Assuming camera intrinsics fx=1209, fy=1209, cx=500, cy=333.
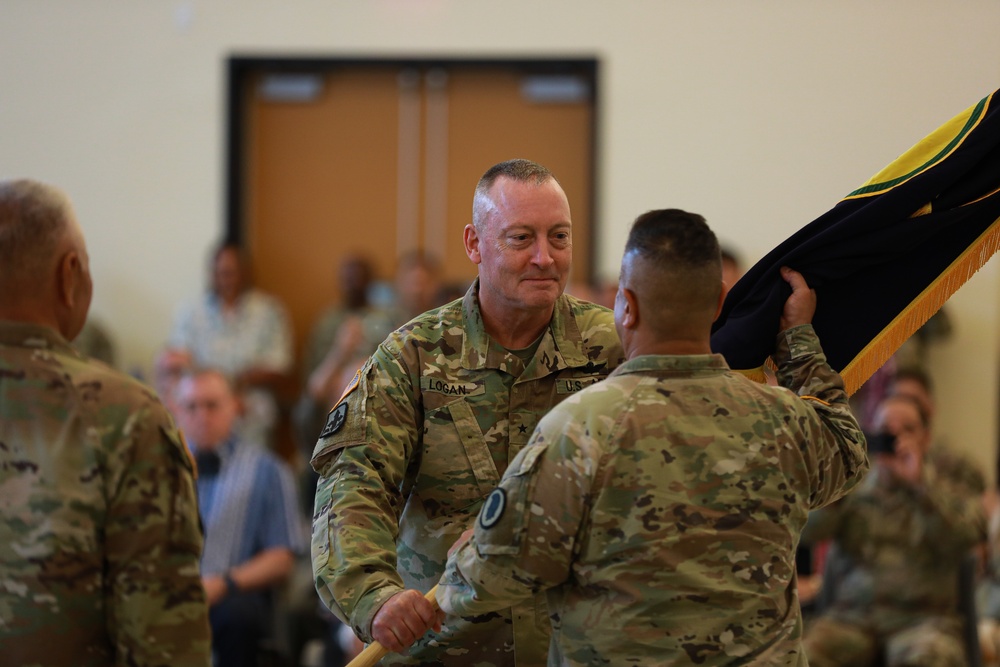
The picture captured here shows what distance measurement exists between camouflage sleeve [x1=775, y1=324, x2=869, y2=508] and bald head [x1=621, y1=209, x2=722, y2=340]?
26 centimetres

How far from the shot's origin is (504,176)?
271 cm

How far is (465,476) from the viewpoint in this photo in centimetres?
262

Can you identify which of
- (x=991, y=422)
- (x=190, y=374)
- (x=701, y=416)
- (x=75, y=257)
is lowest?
(x=991, y=422)

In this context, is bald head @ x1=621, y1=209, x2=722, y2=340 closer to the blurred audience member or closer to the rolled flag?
the rolled flag

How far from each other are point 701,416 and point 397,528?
845 millimetres

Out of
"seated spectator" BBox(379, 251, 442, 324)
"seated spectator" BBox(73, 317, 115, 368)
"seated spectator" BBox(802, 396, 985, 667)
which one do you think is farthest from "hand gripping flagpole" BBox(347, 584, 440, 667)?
"seated spectator" BBox(73, 317, 115, 368)

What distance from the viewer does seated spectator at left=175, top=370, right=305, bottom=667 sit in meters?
4.80

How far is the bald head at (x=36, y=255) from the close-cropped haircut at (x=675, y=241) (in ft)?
3.12

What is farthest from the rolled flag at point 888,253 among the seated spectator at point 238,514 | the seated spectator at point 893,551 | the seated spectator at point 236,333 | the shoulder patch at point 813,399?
the seated spectator at point 236,333

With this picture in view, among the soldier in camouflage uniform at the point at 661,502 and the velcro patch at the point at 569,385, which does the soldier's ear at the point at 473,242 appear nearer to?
the velcro patch at the point at 569,385

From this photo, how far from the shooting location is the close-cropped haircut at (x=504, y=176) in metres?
2.70

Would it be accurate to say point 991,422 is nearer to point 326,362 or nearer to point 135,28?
point 326,362

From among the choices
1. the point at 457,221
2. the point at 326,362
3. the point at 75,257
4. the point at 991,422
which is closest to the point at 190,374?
the point at 326,362

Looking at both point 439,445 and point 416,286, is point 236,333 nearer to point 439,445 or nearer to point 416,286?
A: point 416,286
